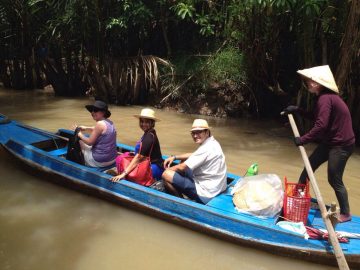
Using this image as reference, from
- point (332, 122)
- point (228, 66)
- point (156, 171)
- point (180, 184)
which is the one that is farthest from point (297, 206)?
point (228, 66)

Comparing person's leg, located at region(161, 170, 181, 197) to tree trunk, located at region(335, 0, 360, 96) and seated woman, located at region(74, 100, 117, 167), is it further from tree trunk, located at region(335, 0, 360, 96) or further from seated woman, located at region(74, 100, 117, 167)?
tree trunk, located at region(335, 0, 360, 96)

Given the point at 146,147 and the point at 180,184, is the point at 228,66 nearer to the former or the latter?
the point at 146,147

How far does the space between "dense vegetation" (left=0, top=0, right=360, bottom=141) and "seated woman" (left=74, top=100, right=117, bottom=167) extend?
3.61m

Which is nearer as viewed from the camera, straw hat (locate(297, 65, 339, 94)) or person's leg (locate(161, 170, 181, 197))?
straw hat (locate(297, 65, 339, 94))

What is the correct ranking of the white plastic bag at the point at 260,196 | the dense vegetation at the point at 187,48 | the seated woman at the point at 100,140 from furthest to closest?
the dense vegetation at the point at 187,48 < the seated woman at the point at 100,140 < the white plastic bag at the point at 260,196

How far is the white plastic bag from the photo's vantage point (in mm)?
4262

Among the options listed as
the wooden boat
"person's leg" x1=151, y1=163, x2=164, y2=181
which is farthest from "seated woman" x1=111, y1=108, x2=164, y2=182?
the wooden boat

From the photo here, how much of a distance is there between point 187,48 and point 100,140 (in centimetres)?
796

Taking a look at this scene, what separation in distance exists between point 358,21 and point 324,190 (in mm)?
3349

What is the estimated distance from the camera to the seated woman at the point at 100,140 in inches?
203

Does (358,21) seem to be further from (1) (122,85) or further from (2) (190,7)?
(1) (122,85)

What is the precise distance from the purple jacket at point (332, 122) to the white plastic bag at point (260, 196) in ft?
2.21

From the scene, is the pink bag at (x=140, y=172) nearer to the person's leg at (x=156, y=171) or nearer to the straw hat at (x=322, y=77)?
the person's leg at (x=156, y=171)

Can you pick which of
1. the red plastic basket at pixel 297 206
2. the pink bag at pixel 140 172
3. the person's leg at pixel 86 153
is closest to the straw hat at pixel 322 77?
the red plastic basket at pixel 297 206
